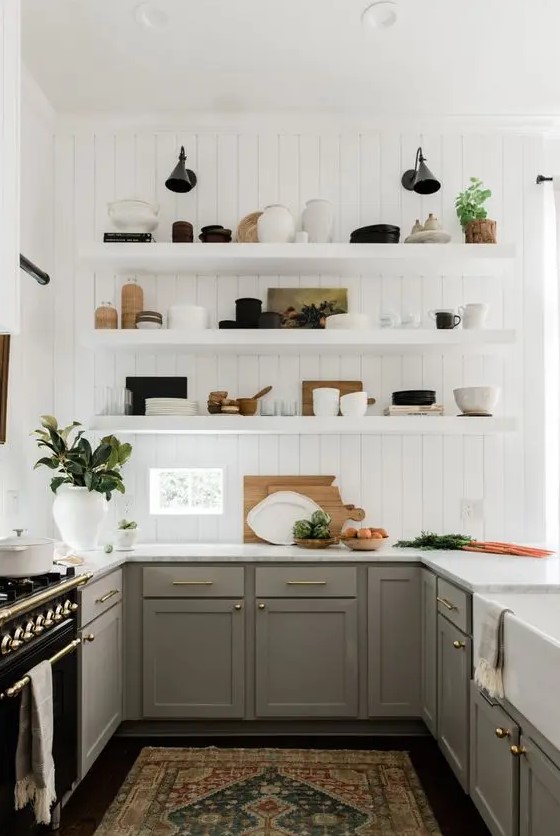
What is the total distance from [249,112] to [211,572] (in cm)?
243

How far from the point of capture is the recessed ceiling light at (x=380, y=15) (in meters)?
2.88

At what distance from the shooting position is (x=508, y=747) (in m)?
2.05

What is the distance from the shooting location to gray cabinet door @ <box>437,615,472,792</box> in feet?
8.30

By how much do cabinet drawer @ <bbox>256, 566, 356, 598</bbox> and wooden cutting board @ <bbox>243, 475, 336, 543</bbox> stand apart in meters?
0.53

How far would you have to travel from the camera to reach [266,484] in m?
3.78

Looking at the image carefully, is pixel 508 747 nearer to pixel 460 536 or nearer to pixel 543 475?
pixel 460 536

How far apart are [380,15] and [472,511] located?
2.41 metres

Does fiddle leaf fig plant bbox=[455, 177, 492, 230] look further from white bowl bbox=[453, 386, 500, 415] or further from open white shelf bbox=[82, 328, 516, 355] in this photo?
white bowl bbox=[453, 386, 500, 415]

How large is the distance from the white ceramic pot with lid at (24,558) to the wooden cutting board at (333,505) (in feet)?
5.26

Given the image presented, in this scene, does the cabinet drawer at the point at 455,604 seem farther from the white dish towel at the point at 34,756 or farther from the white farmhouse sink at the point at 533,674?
the white dish towel at the point at 34,756

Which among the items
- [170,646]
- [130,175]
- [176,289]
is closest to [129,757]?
[170,646]

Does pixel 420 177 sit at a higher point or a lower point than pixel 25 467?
higher

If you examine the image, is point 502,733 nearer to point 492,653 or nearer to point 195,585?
point 492,653

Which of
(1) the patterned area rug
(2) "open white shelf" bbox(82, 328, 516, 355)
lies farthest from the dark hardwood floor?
(2) "open white shelf" bbox(82, 328, 516, 355)
